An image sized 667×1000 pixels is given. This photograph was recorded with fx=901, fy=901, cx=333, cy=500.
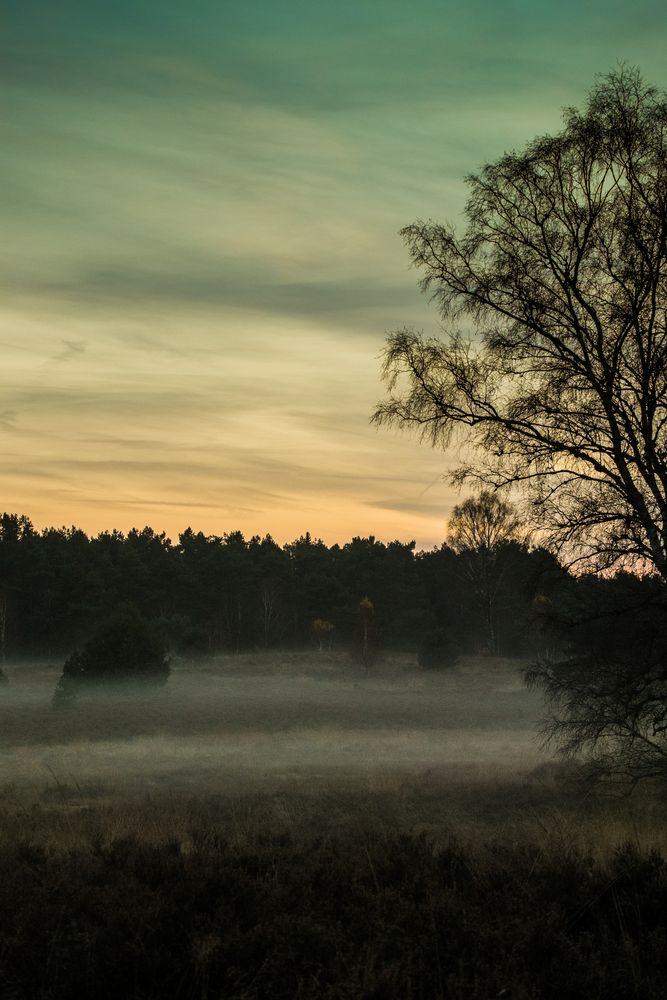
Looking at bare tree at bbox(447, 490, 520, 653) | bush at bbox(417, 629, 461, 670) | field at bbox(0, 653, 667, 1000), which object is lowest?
bush at bbox(417, 629, 461, 670)

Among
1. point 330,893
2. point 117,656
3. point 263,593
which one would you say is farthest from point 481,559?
point 330,893

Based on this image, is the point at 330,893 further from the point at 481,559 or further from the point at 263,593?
the point at 263,593

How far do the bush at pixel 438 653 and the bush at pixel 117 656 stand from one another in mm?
24019

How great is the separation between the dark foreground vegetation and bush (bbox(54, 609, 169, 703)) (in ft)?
92.3

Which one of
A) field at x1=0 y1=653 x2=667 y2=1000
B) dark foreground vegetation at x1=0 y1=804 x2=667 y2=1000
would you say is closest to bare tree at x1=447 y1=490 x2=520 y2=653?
field at x1=0 y1=653 x2=667 y2=1000

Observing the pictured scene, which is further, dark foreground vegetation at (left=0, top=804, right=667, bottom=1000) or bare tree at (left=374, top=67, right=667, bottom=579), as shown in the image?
bare tree at (left=374, top=67, right=667, bottom=579)

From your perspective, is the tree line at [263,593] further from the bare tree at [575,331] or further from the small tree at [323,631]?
the bare tree at [575,331]

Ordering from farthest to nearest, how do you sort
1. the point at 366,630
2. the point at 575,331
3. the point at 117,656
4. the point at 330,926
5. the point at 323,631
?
the point at 323,631 → the point at 366,630 → the point at 117,656 → the point at 575,331 → the point at 330,926

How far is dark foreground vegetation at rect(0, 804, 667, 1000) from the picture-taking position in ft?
15.4

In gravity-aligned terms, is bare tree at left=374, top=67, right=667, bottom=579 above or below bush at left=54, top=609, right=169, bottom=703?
above

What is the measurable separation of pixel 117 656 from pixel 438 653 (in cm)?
2591

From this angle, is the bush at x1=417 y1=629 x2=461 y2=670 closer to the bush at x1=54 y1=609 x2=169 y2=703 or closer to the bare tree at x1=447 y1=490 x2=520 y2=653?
the bare tree at x1=447 y1=490 x2=520 y2=653

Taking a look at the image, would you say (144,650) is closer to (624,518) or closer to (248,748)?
(248,748)

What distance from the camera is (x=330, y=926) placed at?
5363mm
